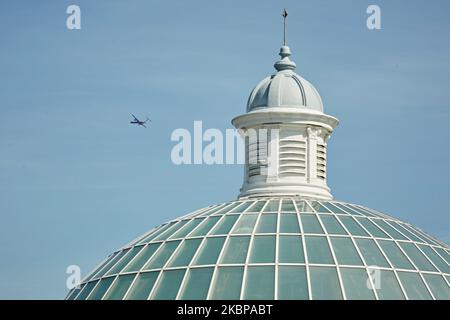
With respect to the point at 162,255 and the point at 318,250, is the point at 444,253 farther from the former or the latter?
the point at 162,255

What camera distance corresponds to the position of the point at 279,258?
85438 mm

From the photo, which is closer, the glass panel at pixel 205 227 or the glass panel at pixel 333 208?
the glass panel at pixel 205 227

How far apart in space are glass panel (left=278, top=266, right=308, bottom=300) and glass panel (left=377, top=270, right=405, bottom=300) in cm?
376

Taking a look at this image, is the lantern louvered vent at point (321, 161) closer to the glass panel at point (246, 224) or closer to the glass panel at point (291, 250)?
the glass panel at point (246, 224)

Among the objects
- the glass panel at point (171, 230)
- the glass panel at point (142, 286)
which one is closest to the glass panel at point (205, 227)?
the glass panel at point (171, 230)

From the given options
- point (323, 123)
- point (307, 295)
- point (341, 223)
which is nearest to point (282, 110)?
point (323, 123)

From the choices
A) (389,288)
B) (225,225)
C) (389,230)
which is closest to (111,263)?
(225,225)

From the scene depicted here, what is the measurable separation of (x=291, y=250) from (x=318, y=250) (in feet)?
4.36

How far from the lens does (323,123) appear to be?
97.3 metres

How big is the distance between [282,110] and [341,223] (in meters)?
9.40

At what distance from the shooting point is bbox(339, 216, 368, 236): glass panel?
89062 millimetres

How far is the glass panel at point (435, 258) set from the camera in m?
89.4

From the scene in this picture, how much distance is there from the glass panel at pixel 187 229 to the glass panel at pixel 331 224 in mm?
6639
